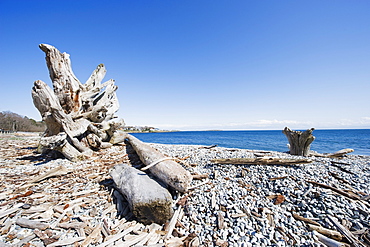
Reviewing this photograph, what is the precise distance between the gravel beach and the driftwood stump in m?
2.57

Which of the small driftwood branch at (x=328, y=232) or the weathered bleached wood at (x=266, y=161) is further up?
the weathered bleached wood at (x=266, y=161)

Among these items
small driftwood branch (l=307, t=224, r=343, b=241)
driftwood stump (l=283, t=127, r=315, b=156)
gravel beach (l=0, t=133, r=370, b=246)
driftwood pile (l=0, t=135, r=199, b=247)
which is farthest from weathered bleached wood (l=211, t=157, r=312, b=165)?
driftwood stump (l=283, t=127, r=315, b=156)

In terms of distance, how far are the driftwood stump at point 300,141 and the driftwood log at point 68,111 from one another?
8.57 m

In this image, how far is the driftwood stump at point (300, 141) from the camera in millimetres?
6777

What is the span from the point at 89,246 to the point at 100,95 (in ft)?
26.3

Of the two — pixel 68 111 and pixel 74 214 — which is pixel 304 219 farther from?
pixel 68 111

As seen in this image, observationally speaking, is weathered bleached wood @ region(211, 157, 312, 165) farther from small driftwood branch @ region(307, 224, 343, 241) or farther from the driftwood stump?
the driftwood stump

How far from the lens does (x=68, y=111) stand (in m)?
6.56

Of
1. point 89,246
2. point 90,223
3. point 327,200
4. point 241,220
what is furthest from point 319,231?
point 90,223

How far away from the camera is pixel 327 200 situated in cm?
291

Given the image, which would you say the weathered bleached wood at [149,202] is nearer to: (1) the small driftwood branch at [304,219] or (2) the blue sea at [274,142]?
(1) the small driftwood branch at [304,219]

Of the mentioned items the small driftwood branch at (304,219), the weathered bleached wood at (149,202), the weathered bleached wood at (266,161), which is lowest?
the small driftwood branch at (304,219)

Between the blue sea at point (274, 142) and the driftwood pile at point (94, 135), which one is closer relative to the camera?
the driftwood pile at point (94, 135)

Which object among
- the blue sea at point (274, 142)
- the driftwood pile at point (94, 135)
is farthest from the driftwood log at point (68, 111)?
the blue sea at point (274, 142)
